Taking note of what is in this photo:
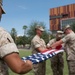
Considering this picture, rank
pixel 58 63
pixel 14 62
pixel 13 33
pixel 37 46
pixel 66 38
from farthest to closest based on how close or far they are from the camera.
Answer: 1. pixel 13 33
2. pixel 58 63
3. pixel 66 38
4. pixel 37 46
5. pixel 14 62

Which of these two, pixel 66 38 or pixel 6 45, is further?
pixel 66 38

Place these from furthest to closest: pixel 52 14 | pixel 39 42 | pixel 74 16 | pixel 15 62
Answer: pixel 52 14
pixel 74 16
pixel 39 42
pixel 15 62

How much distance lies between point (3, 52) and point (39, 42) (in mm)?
5585

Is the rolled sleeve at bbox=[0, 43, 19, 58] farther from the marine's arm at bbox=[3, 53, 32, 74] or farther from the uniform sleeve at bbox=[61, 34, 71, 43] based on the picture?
the uniform sleeve at bbox=[61, 34, 71, 43]

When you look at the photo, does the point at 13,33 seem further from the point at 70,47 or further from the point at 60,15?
the point at 70,47

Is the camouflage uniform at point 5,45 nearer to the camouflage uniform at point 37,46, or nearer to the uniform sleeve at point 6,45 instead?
the uniform sleeve at point 6,45

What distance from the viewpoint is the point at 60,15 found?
416 feet

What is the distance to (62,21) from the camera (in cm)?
12388

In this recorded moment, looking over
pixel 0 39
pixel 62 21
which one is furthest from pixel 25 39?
pixel 0 39

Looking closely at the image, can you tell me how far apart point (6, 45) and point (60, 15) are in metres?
125

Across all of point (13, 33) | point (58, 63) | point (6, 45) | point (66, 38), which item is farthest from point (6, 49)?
point (13, 33)

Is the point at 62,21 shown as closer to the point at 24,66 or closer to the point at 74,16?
the point at 74,16

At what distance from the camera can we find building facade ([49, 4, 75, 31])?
121006 mm

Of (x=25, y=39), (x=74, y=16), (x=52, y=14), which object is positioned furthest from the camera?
(x=52, y=14)
